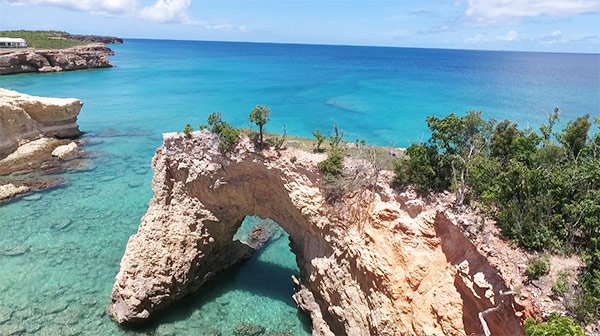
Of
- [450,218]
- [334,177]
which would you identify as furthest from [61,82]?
[450,218]

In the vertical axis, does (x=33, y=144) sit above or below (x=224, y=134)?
below

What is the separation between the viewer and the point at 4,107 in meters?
35.5

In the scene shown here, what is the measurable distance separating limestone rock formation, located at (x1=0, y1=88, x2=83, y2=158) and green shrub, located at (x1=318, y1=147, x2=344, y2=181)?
34.2 metres

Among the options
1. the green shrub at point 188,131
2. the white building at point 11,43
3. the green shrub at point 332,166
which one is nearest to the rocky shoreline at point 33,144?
the green shrub at point 188,131

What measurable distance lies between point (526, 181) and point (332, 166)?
714cm

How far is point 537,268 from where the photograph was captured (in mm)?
11062

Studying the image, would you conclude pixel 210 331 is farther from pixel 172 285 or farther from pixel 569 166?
pixel 569 166

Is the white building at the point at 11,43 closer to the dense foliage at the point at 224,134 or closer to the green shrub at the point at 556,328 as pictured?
the dense foliage at the point at 224,134

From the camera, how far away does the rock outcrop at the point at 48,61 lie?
82125 mm

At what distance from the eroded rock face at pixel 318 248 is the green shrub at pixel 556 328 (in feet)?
4.35

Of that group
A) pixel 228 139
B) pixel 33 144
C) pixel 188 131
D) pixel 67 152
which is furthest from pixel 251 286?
A: pixel 33 144

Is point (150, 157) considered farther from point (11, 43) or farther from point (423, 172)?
point (11, 43)

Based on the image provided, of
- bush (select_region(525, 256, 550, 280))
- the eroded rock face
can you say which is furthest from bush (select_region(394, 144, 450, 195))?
bush (select_region(525, 256, 550, 280))

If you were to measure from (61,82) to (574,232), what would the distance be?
8826 centimetres
